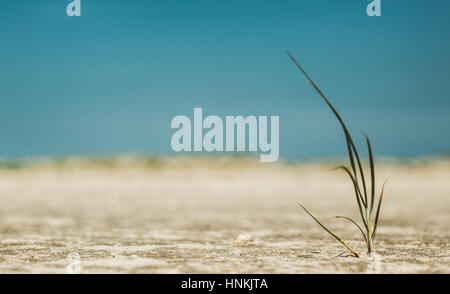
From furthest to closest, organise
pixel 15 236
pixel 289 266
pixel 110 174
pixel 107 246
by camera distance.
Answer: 1. pixel 110 174
2. pixel 15 236
3. pixel 107 246
4. pixel 289 266

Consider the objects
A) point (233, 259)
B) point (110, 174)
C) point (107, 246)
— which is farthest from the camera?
point (110, 174)

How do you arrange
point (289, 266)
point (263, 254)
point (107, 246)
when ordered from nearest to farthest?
point (289, 266) → point (263, 254) → point (107, 246)

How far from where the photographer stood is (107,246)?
99.3 inches

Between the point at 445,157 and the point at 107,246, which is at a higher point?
the point at 445,157

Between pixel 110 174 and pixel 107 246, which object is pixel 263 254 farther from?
pixel 110 174

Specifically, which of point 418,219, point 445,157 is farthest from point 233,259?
point 445,157
